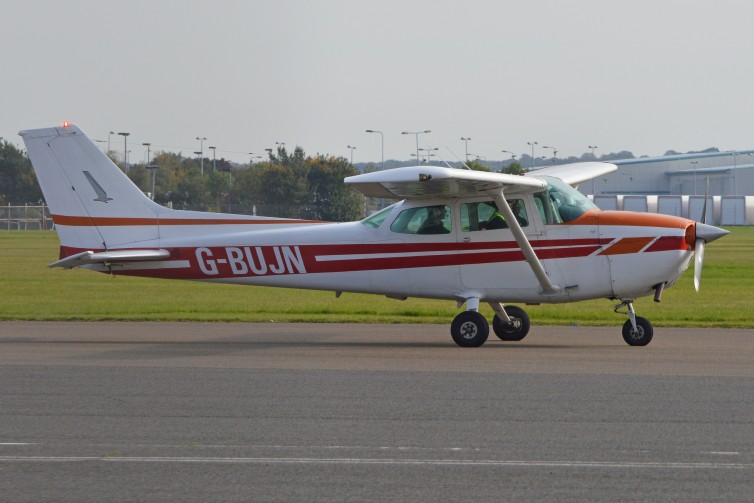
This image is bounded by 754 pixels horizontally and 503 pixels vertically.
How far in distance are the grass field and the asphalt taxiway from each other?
4242mm

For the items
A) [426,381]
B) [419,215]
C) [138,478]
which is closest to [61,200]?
[419,215]

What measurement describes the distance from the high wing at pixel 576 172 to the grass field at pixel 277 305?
93.3 inches

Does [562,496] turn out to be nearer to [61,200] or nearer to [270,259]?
[270,259]

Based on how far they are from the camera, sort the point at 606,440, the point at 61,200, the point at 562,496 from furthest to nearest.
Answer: the point at 61,200 < the point at 606,440 < the point at 562,496

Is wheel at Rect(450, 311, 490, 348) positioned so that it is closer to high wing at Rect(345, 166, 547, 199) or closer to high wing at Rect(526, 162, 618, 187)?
high wing at Rect(345, 166, 547, 199)

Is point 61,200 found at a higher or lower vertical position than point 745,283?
higher

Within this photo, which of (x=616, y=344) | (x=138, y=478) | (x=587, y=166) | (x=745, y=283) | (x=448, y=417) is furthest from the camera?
(x=745, y=283)

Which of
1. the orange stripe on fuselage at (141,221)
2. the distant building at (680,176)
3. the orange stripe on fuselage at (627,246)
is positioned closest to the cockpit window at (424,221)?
the orange stripe on fuselage at (141,221)

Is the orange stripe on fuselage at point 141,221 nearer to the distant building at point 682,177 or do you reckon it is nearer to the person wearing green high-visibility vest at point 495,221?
the person wearing green high-visibility vest at point 495,221

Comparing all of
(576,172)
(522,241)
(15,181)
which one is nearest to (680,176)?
(15,181)

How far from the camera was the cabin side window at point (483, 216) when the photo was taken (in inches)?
591

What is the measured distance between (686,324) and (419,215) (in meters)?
5.25

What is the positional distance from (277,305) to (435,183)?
28.0ft

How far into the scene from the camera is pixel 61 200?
16.1 m
